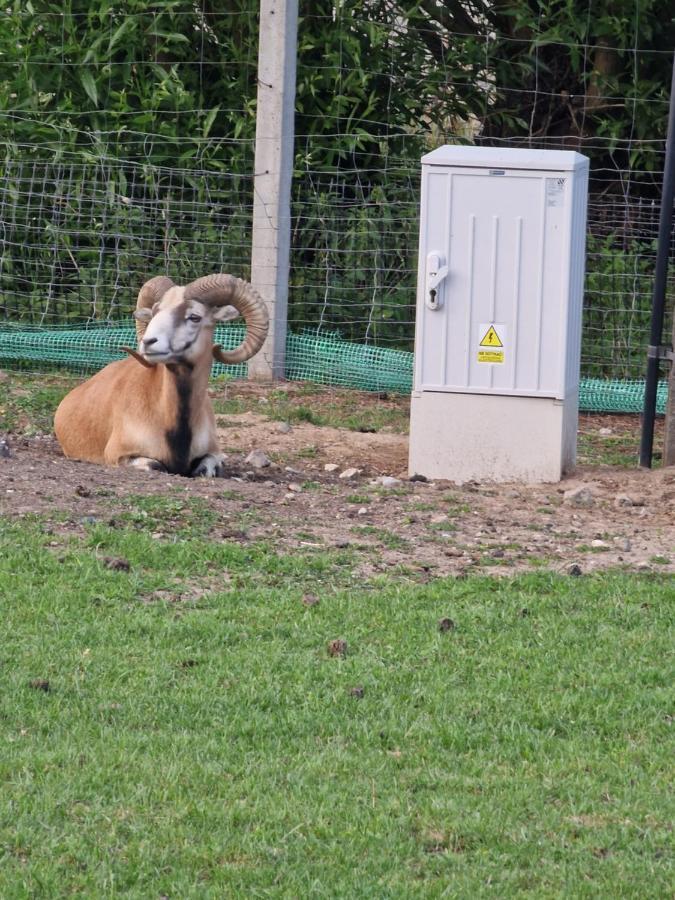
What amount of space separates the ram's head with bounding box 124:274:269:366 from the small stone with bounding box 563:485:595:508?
7.85ft

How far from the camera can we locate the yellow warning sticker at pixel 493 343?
9.99m

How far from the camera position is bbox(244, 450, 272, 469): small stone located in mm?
10312

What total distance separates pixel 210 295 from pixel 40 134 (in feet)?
16.8

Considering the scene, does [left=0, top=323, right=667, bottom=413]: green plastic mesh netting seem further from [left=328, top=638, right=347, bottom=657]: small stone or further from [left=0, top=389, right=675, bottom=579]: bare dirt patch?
[left=328, top=638, right=347, bottom=657]: small stone

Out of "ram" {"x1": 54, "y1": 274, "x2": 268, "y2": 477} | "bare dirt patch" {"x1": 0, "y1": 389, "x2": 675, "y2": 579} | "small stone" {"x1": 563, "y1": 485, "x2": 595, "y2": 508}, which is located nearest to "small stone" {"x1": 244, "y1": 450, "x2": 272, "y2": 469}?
"bare dirt patch" {"x1": 0, "y1": 389, "x2": 675, "y2": 579}

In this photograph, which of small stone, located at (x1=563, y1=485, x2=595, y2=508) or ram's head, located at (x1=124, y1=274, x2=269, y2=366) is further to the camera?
ram's head, located at (x1=124, y1=274, x2=269, y2=366)

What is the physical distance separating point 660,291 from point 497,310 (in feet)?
3.66

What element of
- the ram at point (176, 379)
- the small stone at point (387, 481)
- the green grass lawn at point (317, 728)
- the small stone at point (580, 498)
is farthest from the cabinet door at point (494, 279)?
the green grass lawn at point (317, 728)

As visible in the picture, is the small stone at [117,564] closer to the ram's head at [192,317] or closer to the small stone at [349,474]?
the ram's head at [192,317]

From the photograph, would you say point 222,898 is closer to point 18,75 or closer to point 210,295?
point 210,295

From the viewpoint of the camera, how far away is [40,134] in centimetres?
1438

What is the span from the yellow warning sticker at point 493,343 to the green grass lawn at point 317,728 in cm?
288

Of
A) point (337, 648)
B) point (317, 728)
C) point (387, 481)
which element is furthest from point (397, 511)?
point (317, 728)

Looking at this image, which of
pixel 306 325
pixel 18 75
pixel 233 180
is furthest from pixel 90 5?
pixel 306 325
